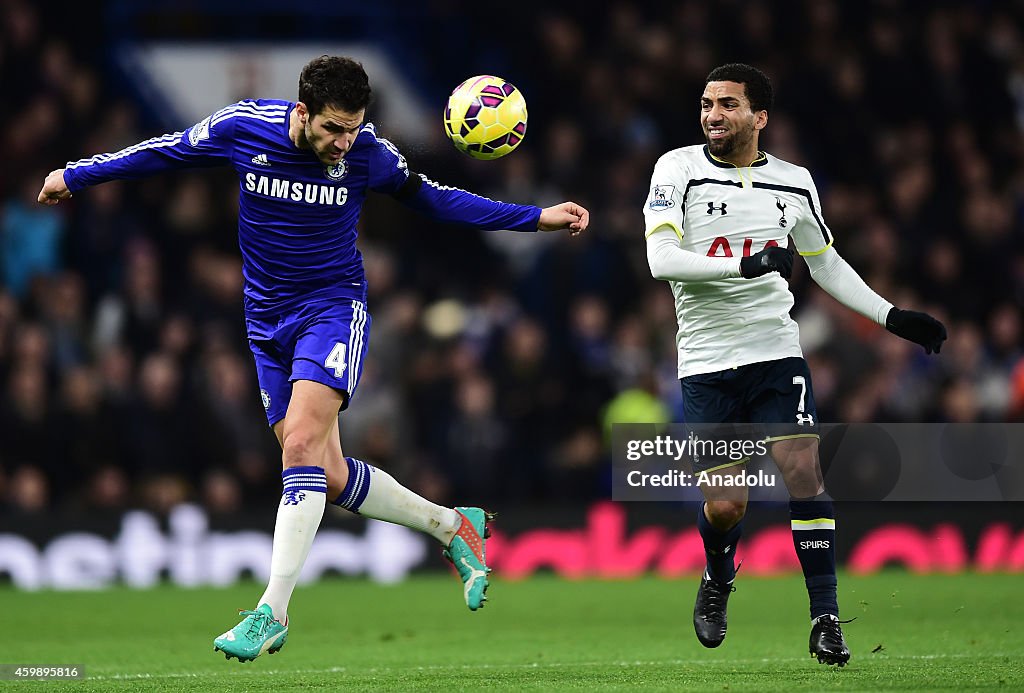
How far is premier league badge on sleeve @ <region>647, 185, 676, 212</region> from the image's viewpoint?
273 inches

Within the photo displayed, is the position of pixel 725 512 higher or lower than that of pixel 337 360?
lower

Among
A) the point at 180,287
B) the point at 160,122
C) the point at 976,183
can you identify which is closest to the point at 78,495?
the point at 180,287

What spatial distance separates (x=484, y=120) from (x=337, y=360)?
1.22 meters

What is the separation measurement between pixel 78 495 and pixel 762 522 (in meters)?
5.34

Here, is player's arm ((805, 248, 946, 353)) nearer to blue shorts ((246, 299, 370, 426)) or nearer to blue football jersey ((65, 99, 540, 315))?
blue football jersey ((65, 99, 540, 315))

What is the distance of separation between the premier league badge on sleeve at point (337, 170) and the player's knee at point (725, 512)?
7.03ft

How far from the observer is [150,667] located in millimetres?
7344

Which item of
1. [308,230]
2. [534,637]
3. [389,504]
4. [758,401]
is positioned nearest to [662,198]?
[758,401]

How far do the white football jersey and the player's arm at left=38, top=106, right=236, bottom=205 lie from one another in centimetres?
181

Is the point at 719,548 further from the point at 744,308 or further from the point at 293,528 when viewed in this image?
A: the point at 293,528

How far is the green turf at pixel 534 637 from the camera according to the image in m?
6.44

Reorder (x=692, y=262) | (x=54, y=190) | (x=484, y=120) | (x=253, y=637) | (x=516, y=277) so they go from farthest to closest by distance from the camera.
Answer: (x=516, y=277)
(x=484, y=120)
(x=692, y=262)
(x=54, y=190)
(x=253, y=637)

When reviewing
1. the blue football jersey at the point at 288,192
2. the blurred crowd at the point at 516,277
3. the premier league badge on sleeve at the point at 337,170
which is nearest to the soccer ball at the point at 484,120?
the blue football jersey at the point at 288,192

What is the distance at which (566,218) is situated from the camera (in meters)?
6.85
